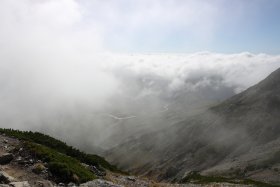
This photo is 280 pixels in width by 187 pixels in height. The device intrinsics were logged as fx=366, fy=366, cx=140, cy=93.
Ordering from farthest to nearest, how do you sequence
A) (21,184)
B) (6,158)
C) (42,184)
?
(6,158) → (42,184) → (21,184)

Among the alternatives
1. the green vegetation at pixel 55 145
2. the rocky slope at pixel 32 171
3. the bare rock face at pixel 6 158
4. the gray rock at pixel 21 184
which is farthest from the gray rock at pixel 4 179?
the green vegetation at pixel 55 145

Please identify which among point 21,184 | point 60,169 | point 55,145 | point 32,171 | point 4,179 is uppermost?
point 55,145

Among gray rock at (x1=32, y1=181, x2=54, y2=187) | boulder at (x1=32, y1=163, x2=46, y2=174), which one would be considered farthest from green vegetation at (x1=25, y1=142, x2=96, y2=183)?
gray rock at (x1=32, y1=181, x2=54, y2=187)

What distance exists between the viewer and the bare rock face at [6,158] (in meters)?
32.9

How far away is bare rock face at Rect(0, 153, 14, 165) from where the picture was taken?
108 ft

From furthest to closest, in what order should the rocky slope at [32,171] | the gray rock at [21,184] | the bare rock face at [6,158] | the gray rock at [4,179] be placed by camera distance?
the bare rock face at [6,158] → the rocky slope at [32,171] → the gray rock at [4,179] → the gray rock at [21,184]

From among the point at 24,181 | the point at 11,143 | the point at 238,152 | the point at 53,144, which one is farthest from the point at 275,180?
the point at 238,152

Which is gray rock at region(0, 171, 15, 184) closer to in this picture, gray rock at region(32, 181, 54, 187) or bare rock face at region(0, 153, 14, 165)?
gray rock at region(32, 181, 54, 187)

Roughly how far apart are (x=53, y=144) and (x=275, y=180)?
68825 mm

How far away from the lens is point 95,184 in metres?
31.0

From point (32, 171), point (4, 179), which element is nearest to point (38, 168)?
point (32, 171)

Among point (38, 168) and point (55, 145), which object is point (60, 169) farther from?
point (55, 145)

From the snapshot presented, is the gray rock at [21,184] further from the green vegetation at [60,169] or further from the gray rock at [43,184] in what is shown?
the green vegetation at [60,169]

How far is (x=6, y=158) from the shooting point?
109ft
